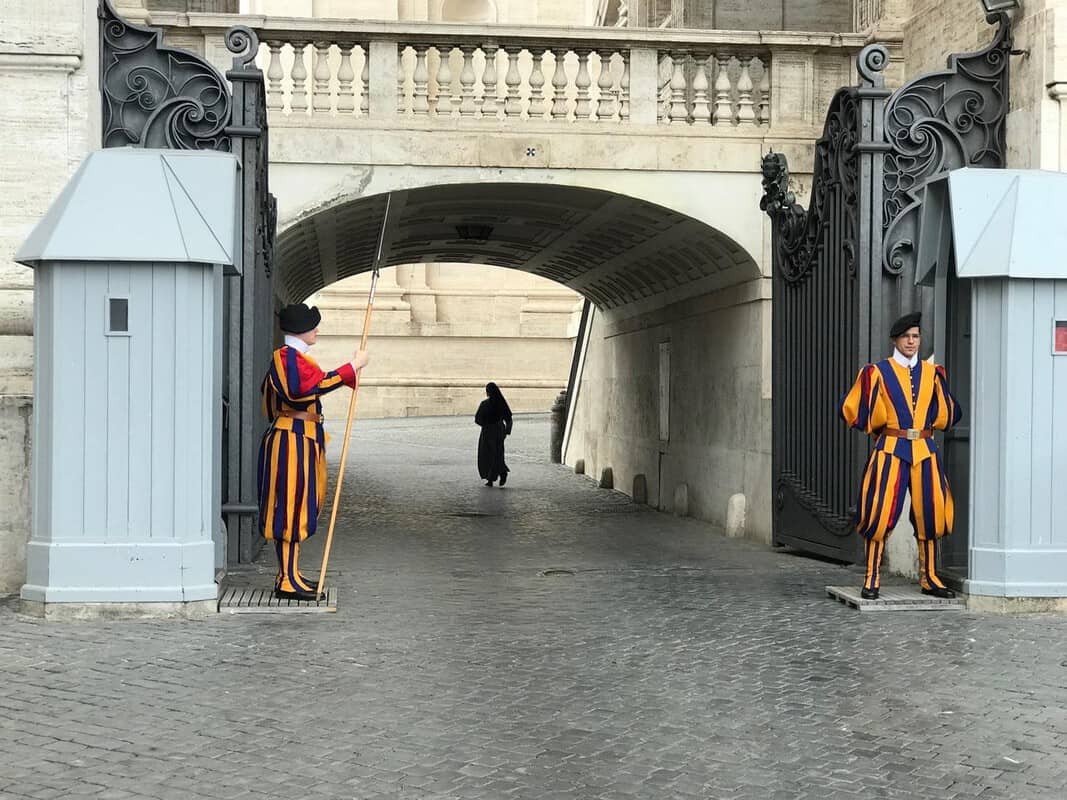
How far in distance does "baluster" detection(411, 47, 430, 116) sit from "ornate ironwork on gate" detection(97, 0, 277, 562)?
→ 248 centimetres

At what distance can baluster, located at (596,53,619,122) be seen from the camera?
44.0 ft

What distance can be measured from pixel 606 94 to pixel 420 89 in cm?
163

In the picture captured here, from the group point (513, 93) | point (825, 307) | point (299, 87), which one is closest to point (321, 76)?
point (299, 87)

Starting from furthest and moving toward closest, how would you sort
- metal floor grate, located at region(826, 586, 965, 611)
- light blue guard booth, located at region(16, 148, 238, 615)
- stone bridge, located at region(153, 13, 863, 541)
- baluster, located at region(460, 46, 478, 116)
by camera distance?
baluster, located at region(460, 46, 478, 116) < stone bridge, located at region(153, 13, 863, 541) < metal floor grate, located at region(826, 586, 965, 611) < light blue guard booth, located at region(16, 148, 238, 615)

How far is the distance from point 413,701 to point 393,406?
30840mm

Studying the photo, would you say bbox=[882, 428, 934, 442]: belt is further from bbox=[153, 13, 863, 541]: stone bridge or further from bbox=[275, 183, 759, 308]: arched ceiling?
bbox=[153, 13, 863, 541]: stone bridge

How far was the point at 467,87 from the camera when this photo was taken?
1334 cm

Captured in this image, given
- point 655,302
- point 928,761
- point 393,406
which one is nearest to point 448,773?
point 928,761

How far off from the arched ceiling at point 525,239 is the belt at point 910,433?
4620 millimetres

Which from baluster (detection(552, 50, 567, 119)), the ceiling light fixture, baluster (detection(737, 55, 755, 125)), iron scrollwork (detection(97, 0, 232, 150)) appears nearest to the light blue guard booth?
iron scrollwork (detection(97, 0, 232, 150))

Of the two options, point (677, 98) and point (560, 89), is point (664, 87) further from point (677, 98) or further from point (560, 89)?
point (560, 89)

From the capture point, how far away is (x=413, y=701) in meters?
6.28

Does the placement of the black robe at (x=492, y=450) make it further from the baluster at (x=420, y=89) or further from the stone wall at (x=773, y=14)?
the baluster at (x=420, y=89)

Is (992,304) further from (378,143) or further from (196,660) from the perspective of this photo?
(378,143)
